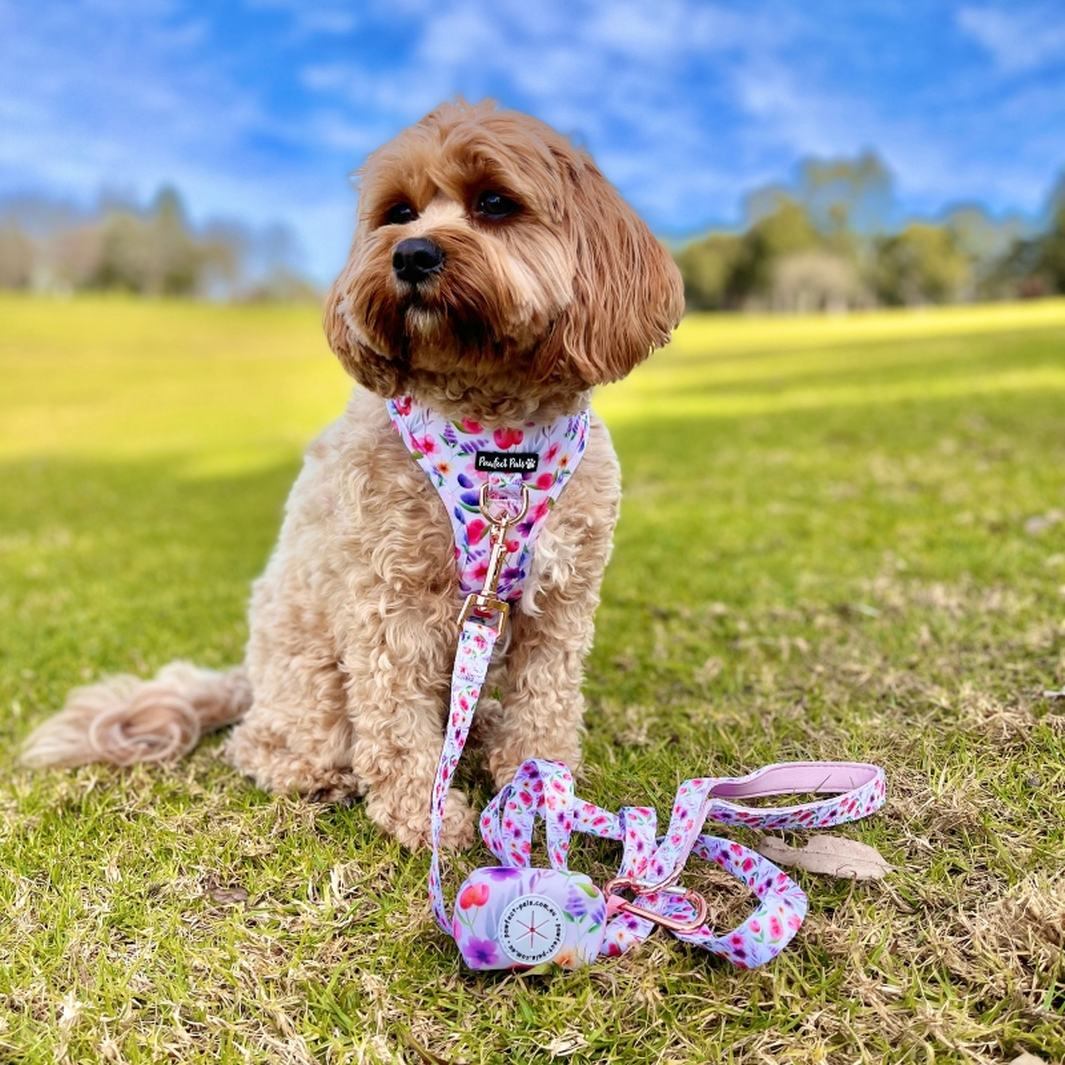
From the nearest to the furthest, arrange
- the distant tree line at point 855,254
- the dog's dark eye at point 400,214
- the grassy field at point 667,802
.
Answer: the grassy field at point 667,802, the dog's dark eye at point 400,214, the distant tree line at point 855,254

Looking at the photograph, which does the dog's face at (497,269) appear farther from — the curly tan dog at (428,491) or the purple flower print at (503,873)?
the purple flower print at (503,873)

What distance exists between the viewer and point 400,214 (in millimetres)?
2746

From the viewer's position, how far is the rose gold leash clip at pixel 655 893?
232cm

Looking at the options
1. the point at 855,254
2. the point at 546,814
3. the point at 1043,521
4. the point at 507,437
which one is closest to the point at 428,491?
the point at 507,437

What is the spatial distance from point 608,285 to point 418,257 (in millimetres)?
542

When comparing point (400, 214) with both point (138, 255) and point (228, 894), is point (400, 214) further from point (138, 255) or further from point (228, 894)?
point (138, 255)

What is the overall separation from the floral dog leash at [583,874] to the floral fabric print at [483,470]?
0.15 ft

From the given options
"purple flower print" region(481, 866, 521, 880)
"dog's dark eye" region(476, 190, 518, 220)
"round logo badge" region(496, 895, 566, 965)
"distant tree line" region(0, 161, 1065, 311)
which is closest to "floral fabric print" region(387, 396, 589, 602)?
"dog's dark eye" region(476, 190, 518, 220)

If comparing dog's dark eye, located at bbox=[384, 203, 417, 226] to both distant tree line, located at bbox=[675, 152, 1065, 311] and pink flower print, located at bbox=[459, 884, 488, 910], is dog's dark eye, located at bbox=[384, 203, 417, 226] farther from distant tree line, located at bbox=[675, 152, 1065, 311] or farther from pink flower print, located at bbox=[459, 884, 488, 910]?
distant tree line, located at bbox=[675, 152, 1065, 311]

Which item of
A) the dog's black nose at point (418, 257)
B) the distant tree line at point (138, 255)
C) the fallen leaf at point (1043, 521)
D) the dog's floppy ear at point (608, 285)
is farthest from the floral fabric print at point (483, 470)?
the distant tree line at point (138, 255)

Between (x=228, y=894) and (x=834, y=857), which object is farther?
(x=228, y=894)

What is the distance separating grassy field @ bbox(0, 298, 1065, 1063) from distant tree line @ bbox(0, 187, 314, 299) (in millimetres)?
68551

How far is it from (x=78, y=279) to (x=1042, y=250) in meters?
69.0

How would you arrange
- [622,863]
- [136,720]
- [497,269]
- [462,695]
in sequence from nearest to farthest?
[497,269], [622,863], [462,695], [136,720]
